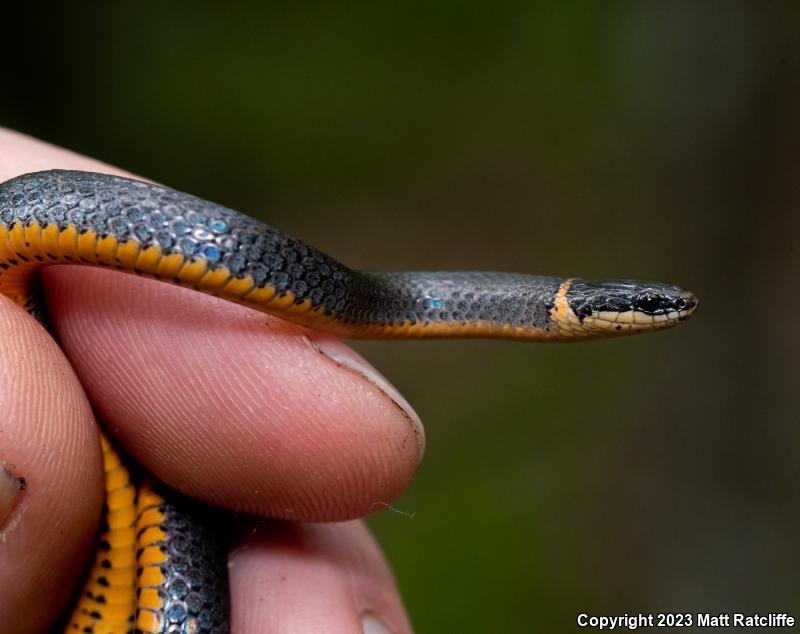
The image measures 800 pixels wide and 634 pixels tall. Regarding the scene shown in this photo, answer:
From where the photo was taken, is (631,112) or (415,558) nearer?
(415,558)

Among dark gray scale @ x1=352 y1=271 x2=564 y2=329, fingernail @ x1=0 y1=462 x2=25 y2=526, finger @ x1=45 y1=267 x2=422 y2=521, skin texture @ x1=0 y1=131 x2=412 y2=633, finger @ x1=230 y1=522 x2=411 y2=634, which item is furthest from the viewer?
dark gray scale @ x1=352 y1=271 x2=564 y2=329

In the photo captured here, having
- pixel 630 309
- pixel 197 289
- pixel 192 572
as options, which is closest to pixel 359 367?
pixel 197 289

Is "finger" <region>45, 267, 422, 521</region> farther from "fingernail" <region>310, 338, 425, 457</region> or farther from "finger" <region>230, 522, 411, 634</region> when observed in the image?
"finger" <region>230, 522, 411, 634</region>

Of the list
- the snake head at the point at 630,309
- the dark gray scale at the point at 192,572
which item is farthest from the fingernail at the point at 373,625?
the snake head at the point at 630,309

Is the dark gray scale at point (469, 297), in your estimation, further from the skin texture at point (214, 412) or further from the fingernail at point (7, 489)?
the fingernail at point (7, 489)

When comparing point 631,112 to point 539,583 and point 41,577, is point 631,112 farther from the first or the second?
point 41,577

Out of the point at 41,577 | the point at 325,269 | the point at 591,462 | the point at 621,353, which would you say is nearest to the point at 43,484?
the point at 41,577

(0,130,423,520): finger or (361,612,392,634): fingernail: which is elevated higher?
(0,130,423,520): finger

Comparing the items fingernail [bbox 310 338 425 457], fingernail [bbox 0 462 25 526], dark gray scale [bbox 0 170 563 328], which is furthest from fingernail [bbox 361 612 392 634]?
fingernail [bbox 0 462 25 526]
